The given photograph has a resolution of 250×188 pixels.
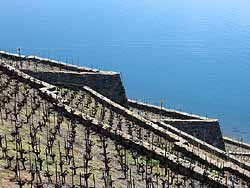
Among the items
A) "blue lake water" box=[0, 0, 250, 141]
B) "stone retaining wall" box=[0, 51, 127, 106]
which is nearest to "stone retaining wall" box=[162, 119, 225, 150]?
"stone retaining wall" box=[0, 51, 127, 106]

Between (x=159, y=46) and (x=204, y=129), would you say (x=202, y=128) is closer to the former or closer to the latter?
(x=204, y=129)

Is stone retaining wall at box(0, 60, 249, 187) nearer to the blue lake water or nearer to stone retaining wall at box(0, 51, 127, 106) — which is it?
stone retaining wall at box(0, 51, 127, 106)

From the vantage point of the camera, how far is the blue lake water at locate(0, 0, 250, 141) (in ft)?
283

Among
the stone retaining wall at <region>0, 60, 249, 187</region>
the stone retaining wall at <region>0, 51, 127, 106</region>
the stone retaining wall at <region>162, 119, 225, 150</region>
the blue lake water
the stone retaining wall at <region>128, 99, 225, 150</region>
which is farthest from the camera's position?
the blue lake water

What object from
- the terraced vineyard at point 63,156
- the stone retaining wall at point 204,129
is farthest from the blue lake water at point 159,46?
the terraced vineyard at point 63,156

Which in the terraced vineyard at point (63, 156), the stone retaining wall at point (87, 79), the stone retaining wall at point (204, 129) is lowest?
the stone retaining wall at point (204, 129)

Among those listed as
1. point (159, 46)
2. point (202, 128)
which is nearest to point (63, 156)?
point (202, 128)

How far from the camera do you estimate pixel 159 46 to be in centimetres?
11281

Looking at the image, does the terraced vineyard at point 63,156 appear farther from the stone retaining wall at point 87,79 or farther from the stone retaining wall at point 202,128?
the stone retaining wall at point 202,128

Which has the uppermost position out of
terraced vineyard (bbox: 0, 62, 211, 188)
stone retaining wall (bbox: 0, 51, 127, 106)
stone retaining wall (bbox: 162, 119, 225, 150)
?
stone retaining wall (bbox: 0, 51, 127, 106)

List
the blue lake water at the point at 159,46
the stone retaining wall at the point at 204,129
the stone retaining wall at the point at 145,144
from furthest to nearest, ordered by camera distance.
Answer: the blue lake water at the point at 159,46
the stone retaining wall at the point at 204,129
the stone retaining wall at the point at 145,144

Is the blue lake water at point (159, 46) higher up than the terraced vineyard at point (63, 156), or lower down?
higher up

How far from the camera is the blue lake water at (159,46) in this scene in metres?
86.2

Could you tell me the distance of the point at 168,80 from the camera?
91875 mm
